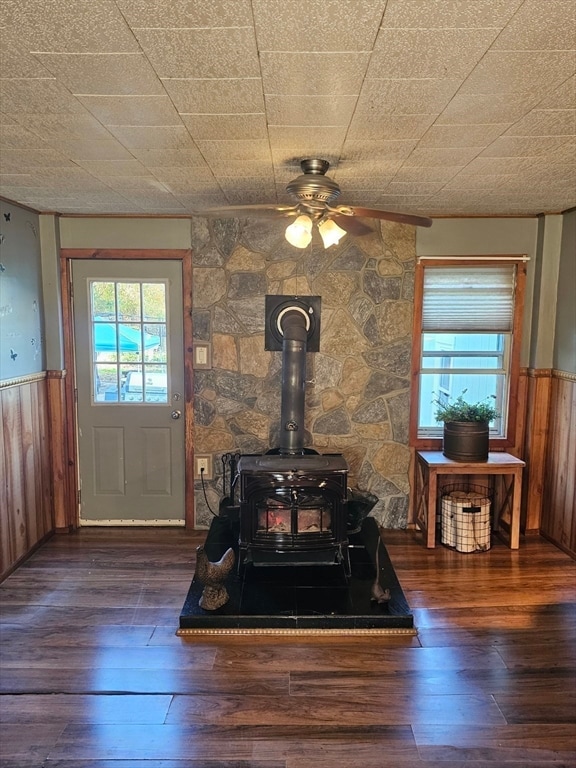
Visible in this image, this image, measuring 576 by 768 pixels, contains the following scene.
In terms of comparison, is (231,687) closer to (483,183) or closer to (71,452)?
(71,452)

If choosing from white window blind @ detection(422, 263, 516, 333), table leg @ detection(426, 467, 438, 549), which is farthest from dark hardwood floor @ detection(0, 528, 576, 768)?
white window blind @ detection(422, 263, 516, 333)

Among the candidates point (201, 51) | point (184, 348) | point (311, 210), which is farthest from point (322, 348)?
point (201, 51)

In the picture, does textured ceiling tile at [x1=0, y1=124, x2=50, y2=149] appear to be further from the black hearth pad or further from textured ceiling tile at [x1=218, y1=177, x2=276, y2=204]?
the black hearth pad

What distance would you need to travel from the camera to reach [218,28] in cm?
137

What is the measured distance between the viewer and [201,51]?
1487 mm

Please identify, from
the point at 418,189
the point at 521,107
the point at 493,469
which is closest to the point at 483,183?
the point at 418,189

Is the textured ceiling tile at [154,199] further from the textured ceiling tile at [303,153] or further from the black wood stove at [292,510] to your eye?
the black wood stove at [292,510]

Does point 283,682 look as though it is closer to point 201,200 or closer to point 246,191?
point 246,191

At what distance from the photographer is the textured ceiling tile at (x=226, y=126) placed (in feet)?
6.44

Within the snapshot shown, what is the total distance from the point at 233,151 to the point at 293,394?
1.58 m

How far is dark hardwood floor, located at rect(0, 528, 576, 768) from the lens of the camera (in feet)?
6.47

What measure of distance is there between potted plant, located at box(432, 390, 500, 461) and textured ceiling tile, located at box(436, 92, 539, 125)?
2.19 meters

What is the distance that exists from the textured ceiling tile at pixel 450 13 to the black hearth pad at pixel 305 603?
2.57 metres

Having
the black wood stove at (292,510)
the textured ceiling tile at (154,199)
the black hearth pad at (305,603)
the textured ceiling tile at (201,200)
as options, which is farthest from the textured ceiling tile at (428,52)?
the black hearth pad at (305,603)
